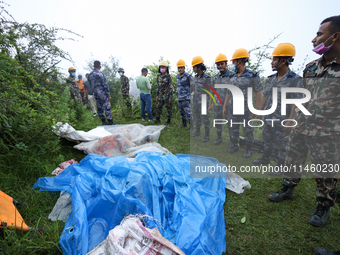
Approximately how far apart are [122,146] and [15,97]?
5.51 ft

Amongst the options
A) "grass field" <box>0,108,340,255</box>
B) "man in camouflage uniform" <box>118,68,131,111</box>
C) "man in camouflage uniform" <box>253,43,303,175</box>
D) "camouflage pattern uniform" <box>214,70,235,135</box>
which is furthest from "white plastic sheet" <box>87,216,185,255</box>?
"man in camouflage uniform" <box>118,68,131,111</box>

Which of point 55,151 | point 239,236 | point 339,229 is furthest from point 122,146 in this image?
point 339,229

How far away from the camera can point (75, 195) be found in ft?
5.42

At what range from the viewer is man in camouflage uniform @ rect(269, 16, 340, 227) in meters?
1.53

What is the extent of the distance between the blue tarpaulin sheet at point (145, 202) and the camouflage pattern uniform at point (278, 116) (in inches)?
49.1

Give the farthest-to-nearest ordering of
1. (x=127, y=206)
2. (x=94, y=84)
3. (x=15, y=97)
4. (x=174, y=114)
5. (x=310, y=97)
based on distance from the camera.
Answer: (x=174, y=114)
(x=94, y=84)
(x=15, y=97)
(x=310, y=97)
(x=127, y=206)

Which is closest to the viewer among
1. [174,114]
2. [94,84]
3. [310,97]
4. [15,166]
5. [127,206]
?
[127,206]

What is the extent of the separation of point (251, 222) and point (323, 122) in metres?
1.27

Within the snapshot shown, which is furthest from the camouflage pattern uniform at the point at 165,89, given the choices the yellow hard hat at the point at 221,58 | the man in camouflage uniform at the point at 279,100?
the man in camouflage uniform at the point at 279,100

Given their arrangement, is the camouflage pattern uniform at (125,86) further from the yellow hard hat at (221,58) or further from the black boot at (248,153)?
the black boot at (248,153)

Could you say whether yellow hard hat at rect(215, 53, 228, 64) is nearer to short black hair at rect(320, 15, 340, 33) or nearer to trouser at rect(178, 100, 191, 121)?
trouser at rect(178, 100, 191, 121)

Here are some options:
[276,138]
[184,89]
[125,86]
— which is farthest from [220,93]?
[125,86]

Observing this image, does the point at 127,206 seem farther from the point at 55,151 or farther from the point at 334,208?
the point at 334,208

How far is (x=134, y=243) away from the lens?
47.9 inches
